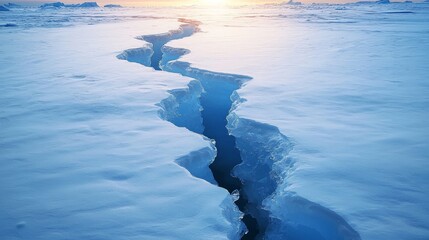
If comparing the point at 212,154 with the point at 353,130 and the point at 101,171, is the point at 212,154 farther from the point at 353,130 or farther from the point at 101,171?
the point at 353,130

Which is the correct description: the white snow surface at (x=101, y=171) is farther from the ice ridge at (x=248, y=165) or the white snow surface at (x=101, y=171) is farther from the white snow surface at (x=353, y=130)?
the white snow surface at (x=353, y=130)

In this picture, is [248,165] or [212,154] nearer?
[212,154]

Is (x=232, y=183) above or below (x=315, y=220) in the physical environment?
below

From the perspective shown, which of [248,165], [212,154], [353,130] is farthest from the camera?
[248,165]

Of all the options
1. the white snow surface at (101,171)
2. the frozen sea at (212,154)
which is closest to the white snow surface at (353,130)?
the frozen sea at (212,154)

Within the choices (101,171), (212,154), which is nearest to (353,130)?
(212,154)

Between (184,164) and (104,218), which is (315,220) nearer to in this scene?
(184,164)

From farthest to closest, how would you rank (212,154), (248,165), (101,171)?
(248,165), (212,154), (101,171)

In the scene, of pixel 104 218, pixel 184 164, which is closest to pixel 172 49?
pixel 184 164
